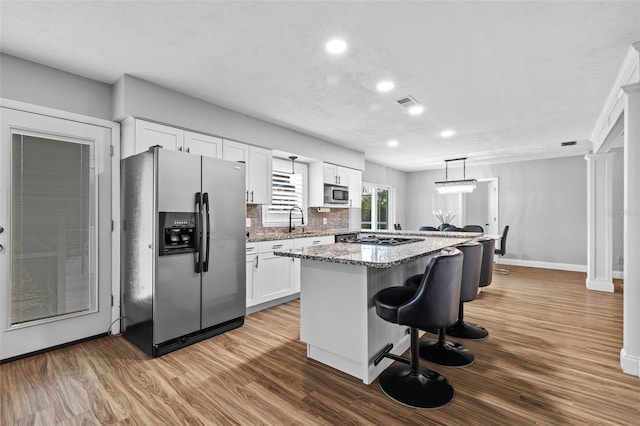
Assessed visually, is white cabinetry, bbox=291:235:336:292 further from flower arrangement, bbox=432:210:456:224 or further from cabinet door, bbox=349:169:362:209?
flower arrangement, bbox=432:210:456:224

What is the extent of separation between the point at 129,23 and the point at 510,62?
302 centimetres

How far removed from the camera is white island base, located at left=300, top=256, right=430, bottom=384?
7.29 feet

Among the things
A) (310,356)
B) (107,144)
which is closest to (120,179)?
(107,144)

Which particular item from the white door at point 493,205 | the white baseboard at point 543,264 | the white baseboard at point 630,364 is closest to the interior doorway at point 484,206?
the white door at point 493,205

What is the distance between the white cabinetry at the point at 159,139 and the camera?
3.05 m

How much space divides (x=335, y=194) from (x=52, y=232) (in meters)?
3.94

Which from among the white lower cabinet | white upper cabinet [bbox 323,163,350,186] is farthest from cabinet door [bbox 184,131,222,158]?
white upper cabinet [bbox 323,163,350,186]

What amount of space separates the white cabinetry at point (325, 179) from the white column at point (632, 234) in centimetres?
382

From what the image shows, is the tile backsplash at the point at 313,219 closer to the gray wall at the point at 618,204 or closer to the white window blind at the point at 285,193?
the white window blind at the point at 285,193

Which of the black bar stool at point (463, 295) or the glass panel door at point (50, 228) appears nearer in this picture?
the black bar stool at point (463, 295)

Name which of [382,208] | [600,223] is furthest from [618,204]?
[382,208]

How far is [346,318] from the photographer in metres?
2.31

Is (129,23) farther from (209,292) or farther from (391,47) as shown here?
(209,292)

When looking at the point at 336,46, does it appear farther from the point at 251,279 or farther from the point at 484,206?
the point at 484,206
